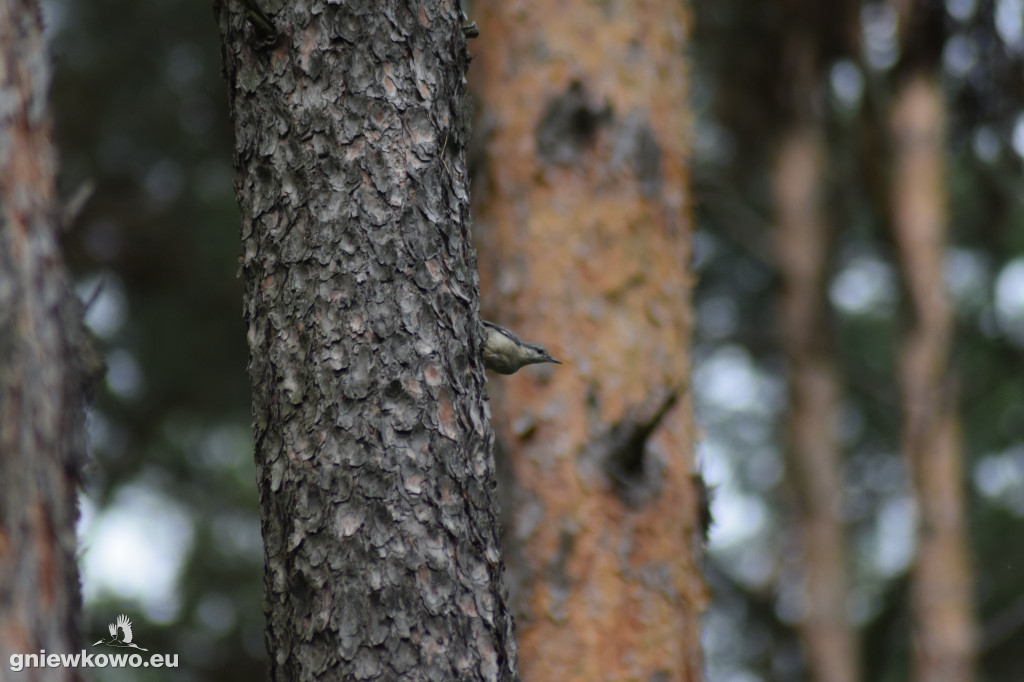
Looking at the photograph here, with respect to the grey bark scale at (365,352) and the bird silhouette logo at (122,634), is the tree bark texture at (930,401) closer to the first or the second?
the grey bark scale at (365,352)

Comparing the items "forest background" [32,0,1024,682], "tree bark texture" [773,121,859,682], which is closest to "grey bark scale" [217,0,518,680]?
"forest background" [32,0,1024,682]

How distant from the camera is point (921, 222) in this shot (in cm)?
497

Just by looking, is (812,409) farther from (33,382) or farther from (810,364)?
(33,382)

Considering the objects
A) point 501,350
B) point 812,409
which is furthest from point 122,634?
point 812,409

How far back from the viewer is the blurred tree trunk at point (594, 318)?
2186 millimetres

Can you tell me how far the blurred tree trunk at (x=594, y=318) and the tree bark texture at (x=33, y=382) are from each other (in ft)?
4.09

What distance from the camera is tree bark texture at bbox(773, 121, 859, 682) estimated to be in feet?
17.2

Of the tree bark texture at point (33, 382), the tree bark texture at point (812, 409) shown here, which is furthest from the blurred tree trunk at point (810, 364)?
the tree bark texture at point (33, 382)

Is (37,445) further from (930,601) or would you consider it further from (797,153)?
(797,153)

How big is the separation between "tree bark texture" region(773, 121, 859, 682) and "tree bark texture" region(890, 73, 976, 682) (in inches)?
24.6

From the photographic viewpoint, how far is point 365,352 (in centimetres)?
140

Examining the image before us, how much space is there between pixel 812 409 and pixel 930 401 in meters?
0.77

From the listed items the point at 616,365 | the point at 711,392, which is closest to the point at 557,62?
the point at 616,365

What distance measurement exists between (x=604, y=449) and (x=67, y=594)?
1.38m
